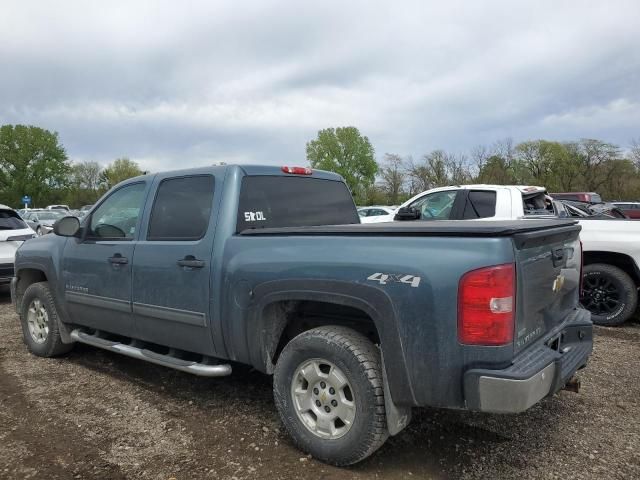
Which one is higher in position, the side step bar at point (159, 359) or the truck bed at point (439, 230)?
the truck bed at point (439, 230)

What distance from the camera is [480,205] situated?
737cm

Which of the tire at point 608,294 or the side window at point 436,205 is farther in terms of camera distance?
the side window at point 436,205

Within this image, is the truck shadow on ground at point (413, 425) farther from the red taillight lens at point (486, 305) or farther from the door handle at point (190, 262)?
the door handle at point (190, 262)

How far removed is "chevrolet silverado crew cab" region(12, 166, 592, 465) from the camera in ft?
8.32

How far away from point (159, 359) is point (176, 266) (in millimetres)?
757

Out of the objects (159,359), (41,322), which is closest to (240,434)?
(159,359)

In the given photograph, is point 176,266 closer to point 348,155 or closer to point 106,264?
point 106,264

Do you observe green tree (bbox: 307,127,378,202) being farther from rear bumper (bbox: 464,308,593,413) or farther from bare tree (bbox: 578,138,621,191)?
rear bumper (bbox: 464,308,593,413)

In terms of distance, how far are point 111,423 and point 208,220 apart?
1630 mm

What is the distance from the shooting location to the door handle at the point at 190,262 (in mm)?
3572

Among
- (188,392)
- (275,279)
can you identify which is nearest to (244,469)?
(275,279)

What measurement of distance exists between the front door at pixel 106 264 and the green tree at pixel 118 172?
75.3m

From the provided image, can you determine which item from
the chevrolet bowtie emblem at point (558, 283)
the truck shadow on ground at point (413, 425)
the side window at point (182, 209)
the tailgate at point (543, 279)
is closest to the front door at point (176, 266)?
the side window at point (182, 209)

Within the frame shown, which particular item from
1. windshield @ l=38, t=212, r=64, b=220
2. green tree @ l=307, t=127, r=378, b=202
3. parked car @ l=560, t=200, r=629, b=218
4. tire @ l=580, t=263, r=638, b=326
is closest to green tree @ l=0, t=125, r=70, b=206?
green tree @ l=307, t=127, r=378, b=202
